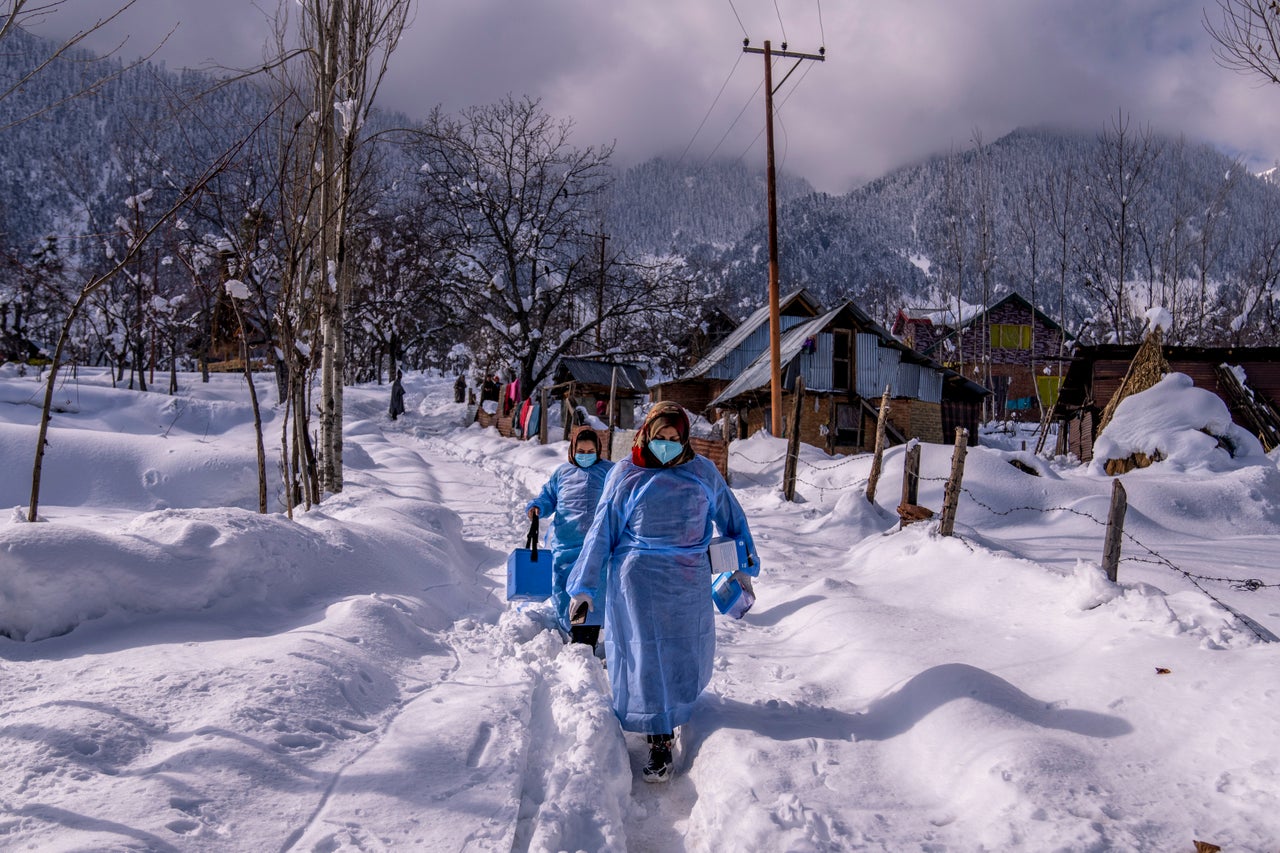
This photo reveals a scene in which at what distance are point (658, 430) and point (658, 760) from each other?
59.5 inches

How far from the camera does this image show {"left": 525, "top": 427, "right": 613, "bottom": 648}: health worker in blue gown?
570 centimetres

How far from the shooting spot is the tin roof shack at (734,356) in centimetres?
3106

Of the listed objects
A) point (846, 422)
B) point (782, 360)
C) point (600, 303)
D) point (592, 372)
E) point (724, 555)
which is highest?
point (600, 303)

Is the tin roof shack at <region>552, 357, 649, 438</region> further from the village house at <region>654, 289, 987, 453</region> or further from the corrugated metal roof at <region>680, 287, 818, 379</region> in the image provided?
the village house at <region>654, 289, 987, 453</region>

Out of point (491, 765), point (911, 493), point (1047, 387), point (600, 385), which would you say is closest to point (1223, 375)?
point (911, 493)

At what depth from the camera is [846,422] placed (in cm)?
2538

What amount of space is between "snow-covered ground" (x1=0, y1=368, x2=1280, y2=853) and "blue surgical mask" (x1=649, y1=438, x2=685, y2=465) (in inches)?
50.9

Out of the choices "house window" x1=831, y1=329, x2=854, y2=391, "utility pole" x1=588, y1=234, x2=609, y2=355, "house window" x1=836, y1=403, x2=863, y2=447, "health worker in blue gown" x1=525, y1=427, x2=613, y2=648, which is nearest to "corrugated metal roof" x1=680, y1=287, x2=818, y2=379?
"utility pole" x1=588, y1=234, x2=609, y2=355

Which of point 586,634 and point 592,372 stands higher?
point 592,372

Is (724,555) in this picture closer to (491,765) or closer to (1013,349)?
(491,765)

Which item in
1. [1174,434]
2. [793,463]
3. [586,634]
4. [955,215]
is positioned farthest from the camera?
[955,215]

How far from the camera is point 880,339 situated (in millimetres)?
25391

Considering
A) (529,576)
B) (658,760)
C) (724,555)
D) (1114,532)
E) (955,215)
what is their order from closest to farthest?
(658,760)
(724,555)
(1114,532)
(529,576)
(955,215)

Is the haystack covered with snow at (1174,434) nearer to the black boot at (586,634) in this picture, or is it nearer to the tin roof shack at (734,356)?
the black boot at (586,634)
